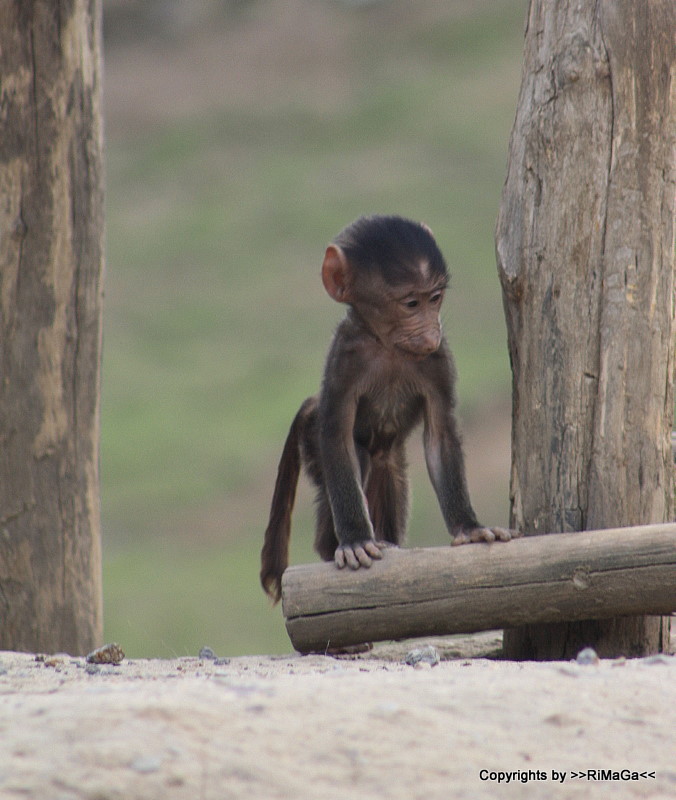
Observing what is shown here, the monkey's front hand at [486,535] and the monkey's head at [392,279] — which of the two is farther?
the monkey's head at [392,279]

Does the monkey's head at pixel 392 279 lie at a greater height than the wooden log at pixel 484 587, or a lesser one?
greater

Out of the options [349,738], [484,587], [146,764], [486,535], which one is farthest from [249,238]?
[146,764]

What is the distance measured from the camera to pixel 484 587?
4410 mm

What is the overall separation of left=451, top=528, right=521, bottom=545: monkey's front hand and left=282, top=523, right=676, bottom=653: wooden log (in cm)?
6

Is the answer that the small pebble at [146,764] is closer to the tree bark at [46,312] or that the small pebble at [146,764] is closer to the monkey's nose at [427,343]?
the monkey's nose at [427,343]

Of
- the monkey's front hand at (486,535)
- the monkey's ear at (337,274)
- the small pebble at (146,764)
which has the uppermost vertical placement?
the monkey's ear at (337,274)

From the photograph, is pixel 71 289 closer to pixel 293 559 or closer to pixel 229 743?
pixel 229 743

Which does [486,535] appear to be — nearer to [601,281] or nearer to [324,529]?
[601,281]

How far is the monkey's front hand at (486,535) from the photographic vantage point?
4547mm

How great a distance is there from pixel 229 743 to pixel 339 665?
1.55 metres

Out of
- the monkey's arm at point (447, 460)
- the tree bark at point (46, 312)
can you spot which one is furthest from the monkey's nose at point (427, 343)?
the tree bark at point (46, 312)

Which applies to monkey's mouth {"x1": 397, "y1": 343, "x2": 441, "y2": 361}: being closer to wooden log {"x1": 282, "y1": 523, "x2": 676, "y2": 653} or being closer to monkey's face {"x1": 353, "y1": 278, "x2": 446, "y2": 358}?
monkey's face {"x1": 353, "y1": 278, "x2": 446, "y2": 358}

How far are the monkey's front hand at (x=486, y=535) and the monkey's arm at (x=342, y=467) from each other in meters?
0.38

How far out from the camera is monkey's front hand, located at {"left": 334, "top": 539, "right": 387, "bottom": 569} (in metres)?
4.60
